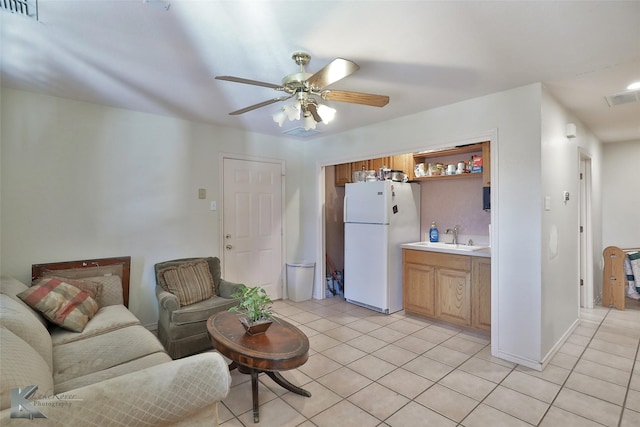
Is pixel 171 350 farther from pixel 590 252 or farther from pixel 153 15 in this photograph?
pixel 590 252

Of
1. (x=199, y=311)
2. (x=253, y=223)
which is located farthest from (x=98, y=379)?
(x=253, y=223)

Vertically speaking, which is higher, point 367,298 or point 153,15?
point 153,15

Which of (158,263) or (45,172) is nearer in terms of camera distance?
(45,172)

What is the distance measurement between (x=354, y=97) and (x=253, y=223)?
2570 mm

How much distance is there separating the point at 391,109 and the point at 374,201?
3.82ft

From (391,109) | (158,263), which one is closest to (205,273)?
(158,263)

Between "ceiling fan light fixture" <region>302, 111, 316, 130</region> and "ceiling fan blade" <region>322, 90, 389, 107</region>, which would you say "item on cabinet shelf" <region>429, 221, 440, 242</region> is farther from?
"ceiling fan light fixture" <region>302, 111, 316, 130</region>

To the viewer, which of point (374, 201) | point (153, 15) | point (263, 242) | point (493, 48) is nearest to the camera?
point (153, 15)

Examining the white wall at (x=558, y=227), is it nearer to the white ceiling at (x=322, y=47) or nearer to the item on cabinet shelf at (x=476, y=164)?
the white ceiling at (x=322, y=47)

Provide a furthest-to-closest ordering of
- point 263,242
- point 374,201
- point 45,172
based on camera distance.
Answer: point 263,242 < point 374,201 < point 45,172

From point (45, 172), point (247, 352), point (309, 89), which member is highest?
point (309, 89)

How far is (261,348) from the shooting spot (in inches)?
76.7

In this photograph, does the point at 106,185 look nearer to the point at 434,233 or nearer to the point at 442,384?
the point at 442,384

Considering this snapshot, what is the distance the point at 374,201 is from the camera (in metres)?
3.99
